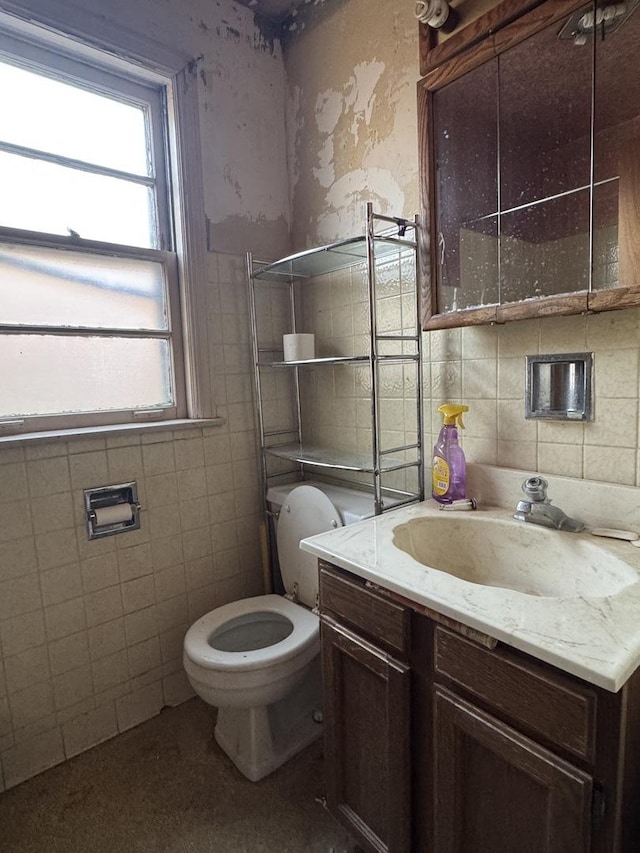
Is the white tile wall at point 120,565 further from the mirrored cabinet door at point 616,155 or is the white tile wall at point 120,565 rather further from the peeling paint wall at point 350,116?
the mirrored cabinet door at point 616,155

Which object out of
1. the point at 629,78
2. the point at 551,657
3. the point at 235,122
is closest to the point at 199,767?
the point at 551,657

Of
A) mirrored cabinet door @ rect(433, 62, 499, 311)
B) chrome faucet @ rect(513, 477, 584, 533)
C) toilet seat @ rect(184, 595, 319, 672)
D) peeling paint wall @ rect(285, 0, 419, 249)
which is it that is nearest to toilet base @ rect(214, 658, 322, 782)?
toilet seat @ rect(184, 595, 319, 672)

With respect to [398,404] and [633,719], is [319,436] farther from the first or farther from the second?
[633,719]

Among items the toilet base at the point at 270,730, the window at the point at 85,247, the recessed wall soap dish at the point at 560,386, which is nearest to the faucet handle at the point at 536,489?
the recessed wall soap dish at the point at 560,386

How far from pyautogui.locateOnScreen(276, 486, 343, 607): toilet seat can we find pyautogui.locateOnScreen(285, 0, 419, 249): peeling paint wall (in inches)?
37.7

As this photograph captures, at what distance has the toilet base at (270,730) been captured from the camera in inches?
54.2

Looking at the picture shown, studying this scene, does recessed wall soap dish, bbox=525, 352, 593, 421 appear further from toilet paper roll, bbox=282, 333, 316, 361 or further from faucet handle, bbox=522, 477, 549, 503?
toilet paper roll, bbox=282, 333, 316, 361

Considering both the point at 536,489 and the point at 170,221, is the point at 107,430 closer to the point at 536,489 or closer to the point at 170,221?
the point at 170,221

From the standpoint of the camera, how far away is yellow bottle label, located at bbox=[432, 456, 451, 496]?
1285mm

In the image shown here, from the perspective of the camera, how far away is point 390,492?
5.19 feet

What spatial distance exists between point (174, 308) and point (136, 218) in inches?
13.1

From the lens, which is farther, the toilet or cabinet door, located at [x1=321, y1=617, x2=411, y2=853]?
the toilet

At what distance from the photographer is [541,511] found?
105 centimetres

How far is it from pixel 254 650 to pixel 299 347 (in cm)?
104
